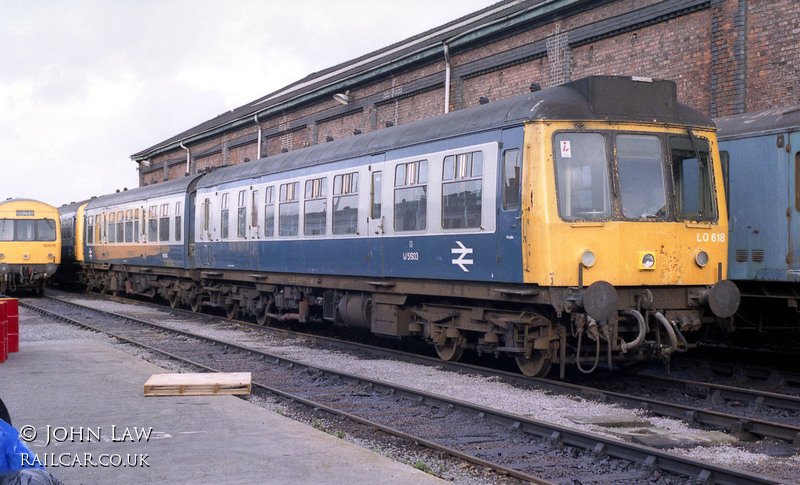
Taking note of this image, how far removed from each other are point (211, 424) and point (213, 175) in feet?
43.5

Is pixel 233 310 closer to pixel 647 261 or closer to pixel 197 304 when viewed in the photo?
pixel 197 304

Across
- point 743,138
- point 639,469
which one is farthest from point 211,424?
point 743,138

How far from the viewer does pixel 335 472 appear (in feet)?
18.9

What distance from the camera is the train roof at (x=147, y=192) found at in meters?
21.3

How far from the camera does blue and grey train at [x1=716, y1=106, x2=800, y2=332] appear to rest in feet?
34.8

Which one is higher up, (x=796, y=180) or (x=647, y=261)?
(x=796, y=180)

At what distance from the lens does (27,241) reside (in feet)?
92.0

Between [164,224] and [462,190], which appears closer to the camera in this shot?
[462,190]

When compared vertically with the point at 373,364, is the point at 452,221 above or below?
above

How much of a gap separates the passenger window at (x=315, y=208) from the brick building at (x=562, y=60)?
18.7 ft

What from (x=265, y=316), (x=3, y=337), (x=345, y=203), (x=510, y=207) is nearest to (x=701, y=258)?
(x=510, y=207)

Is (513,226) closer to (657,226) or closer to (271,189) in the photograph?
(657,226)

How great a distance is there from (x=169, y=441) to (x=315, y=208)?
321 inches

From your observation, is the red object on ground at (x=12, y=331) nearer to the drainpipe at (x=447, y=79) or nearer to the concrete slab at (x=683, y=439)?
the concrete slab at (x=683, y=439)
